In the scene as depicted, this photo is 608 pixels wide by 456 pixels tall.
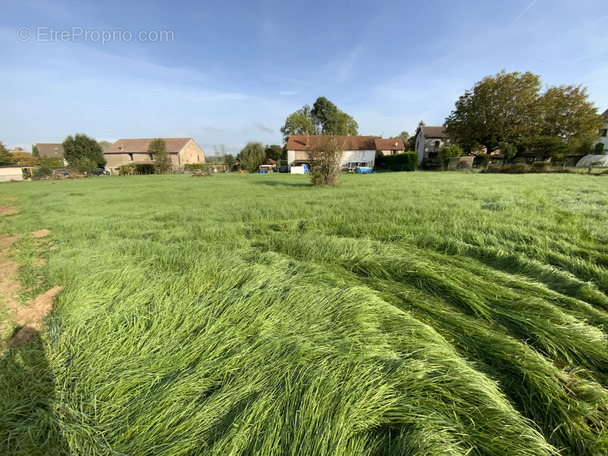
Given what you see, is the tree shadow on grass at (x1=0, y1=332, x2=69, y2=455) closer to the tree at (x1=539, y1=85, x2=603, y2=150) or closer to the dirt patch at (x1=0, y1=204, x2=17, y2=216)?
the dirt patch at (x1=0, y1=204, x2=17, y2=216)

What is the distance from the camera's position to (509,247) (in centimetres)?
A: 364

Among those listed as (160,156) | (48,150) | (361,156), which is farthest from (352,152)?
(48,150)

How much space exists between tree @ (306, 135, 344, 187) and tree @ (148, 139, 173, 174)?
115ft

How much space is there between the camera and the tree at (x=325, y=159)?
1357 cm

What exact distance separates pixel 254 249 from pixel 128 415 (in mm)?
2742

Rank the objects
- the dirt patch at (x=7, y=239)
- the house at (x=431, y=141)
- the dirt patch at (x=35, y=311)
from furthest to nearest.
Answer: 1. the house at (x=431, y=141)
2. the dirt patch at (x=7, y=239)
3. the dirt patch at (x=35, y=311)

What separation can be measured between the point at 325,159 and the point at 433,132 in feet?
133

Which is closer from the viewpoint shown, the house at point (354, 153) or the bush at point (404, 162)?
the bush at point (404, 162)

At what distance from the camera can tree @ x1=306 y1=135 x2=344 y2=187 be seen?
534 inches

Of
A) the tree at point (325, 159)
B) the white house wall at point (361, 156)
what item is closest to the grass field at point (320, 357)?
the tree at point (325, 159)

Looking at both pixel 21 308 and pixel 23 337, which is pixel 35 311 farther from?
pixel 23 337

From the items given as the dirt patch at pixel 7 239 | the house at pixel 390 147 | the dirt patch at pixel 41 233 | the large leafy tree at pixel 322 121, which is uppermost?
the large leafy tree at pixel 322 121

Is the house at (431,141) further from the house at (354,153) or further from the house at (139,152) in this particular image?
the house at (139,152)

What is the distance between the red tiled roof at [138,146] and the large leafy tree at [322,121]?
80.2 ft
